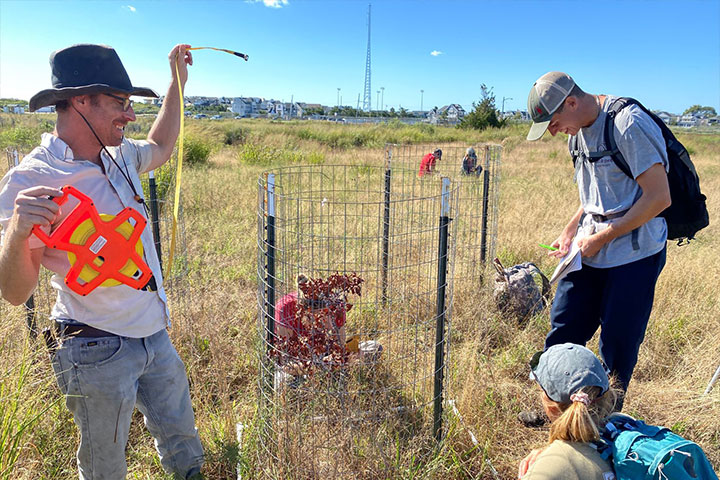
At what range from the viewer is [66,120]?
176 centimetres

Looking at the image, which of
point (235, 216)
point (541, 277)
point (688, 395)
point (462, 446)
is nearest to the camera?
point (462, 446)

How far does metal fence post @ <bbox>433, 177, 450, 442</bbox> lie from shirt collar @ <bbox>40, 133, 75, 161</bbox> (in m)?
1.60

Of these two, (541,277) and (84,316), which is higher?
(84,316)

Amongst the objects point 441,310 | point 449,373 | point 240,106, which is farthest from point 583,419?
point 240,106

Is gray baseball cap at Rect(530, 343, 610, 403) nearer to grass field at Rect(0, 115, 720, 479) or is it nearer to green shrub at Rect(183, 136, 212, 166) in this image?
grass field at Rect(0, 115, 720, 479)

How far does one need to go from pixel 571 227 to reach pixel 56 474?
123 inches

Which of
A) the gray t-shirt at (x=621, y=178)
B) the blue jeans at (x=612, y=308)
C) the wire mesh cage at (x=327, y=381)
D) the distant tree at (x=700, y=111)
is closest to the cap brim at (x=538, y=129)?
the gray t-shirt at (x=621, y=178)

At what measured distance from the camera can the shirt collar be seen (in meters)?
1.69

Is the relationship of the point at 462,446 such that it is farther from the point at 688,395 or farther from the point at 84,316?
the point at 84,316

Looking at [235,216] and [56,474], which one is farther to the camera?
[235,216]

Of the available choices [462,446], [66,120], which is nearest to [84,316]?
[66,120]

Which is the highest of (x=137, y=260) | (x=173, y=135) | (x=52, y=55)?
(x=52, y=55)

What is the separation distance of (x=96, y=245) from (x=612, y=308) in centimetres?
238

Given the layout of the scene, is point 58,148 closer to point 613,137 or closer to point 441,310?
point 441,310
